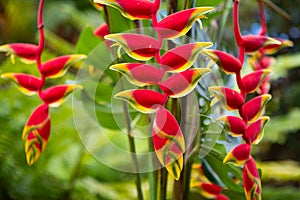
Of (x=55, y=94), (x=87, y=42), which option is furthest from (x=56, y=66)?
(x=87, y=42)

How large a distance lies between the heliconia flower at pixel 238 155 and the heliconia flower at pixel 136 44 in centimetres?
10

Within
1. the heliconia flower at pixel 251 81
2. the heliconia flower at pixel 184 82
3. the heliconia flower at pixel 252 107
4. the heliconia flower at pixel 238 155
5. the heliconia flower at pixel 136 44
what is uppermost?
the heliconia flower at pixel 136 44

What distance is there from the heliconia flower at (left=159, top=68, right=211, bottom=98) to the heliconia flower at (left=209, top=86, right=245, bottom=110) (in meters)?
→ 0.03

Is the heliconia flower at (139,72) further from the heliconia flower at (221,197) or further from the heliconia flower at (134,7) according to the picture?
the heliconia flower at (221,197)

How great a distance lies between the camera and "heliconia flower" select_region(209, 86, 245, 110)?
316 mm

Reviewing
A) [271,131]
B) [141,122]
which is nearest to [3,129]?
[141,122]

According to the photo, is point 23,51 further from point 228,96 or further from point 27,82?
point 228,96

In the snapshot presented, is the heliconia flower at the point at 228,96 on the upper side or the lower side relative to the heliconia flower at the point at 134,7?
lower

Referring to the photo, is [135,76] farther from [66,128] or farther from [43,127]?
[66,128]

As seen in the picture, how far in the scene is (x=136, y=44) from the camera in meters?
0.29

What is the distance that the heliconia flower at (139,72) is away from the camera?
0.95 ft

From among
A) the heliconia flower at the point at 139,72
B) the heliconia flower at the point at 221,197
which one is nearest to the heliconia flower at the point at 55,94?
the heliconia flower at the point at 139,72

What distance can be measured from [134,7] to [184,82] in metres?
0.07

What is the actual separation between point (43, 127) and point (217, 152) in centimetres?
17
